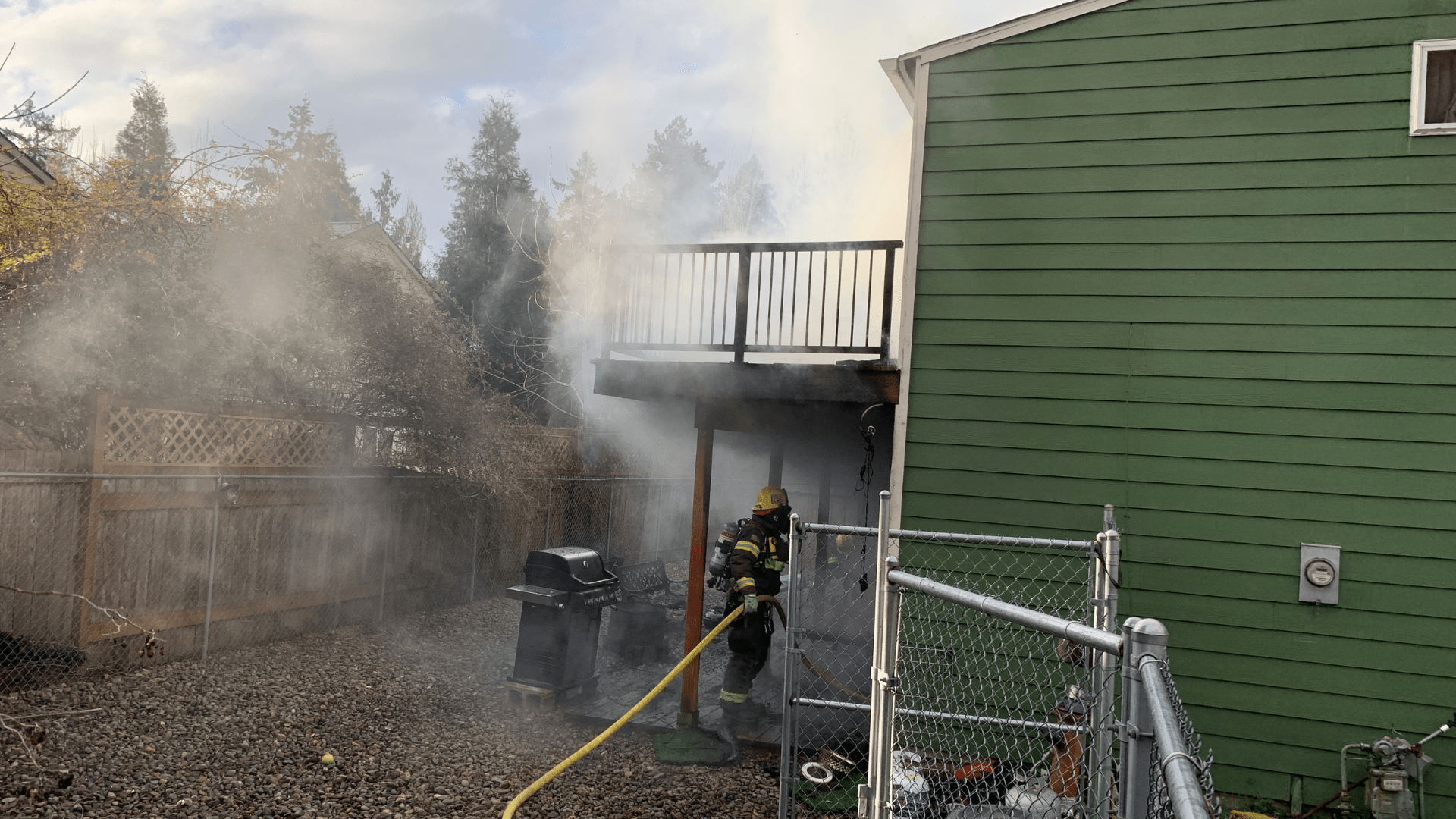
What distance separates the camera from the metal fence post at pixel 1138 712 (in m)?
1.47

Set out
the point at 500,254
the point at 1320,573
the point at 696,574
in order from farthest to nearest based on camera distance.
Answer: the point at 500,254, the point at 696,574, the point at 1320,573

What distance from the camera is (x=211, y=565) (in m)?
7.12

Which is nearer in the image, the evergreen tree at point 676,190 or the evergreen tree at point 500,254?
the evergreen tree at point 500,254

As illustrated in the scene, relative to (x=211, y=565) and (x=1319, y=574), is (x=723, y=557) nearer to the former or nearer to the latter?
(x=211, y=565)

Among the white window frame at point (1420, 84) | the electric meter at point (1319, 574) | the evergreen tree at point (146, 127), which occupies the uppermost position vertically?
the evergreen tree at point (146, 127)

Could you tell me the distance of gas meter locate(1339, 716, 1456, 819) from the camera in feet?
14.9

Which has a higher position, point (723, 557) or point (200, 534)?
point (200, 534)

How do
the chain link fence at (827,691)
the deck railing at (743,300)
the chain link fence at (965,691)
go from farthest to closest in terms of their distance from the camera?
the deck railing at (743,300), the chain link fence at (827,691), the chain link fence at (965,691)

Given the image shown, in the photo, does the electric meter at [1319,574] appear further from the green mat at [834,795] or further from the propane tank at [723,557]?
the propane tank at [723,557]

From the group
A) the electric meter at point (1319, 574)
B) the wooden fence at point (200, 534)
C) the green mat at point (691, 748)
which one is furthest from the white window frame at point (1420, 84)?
the wooden fence at point (200, 534)

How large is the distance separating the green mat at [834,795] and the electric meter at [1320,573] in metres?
2.95

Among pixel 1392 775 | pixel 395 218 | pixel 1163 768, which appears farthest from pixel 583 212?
pixel 1163 768

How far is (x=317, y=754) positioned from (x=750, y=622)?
312cm

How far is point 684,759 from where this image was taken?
18.5 feet
